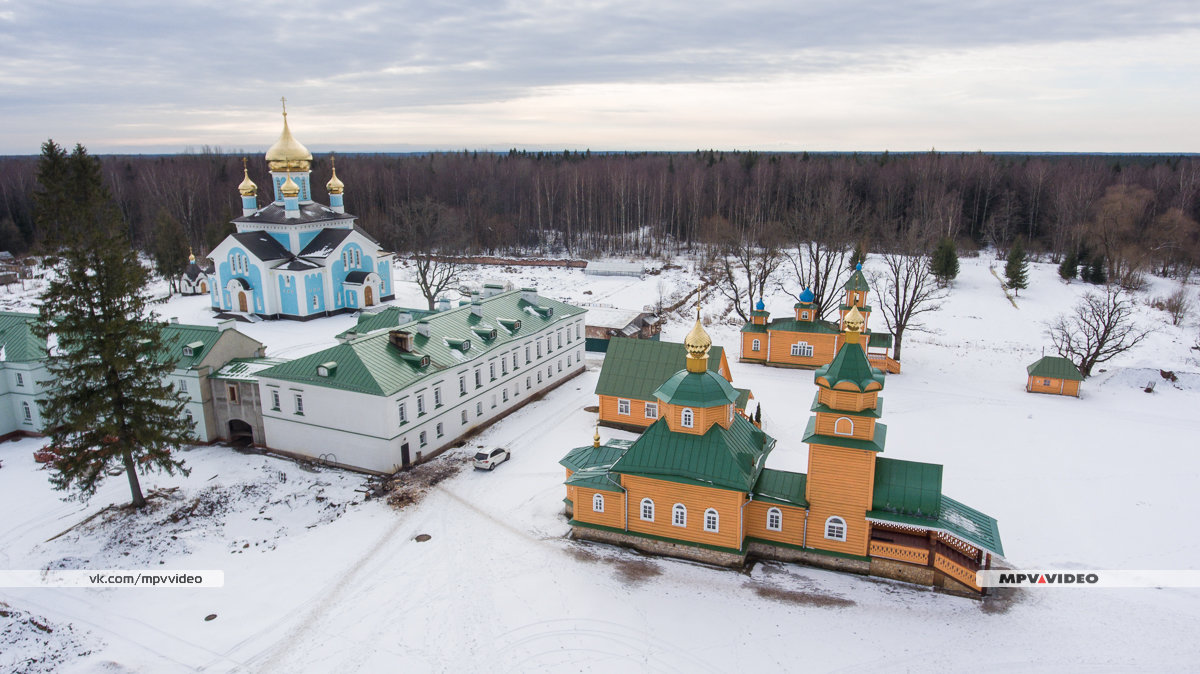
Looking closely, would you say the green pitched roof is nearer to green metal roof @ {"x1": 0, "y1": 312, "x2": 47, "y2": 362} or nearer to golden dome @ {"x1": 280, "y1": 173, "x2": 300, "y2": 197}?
green metal roof @ {"x1": 0, "y1": 312, "x2": 47, "y2": 362}

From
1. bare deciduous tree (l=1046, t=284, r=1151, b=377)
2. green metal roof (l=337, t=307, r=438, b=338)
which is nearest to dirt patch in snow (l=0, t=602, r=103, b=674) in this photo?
green metal roof (l=337, t=307, r=438, b=338)

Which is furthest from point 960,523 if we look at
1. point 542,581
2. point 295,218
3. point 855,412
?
point 295,218

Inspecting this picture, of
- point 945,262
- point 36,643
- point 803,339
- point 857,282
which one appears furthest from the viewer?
point 945,262

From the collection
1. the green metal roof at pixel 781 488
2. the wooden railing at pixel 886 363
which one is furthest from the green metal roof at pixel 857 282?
the green metal roof at pixel 781 488

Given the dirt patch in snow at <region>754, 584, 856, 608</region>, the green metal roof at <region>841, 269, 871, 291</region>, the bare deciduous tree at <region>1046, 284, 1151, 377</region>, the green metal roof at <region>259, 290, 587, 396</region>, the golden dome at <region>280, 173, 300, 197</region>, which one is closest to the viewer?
the dirt patch in snow at <region>754, 584, 856, 608</region>

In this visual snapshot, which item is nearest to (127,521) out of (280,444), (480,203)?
(280,444)

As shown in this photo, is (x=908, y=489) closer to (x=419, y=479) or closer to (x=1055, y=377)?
(x=419, y=479)

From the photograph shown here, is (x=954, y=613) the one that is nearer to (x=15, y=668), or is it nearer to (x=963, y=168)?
(x=15, y=668)
